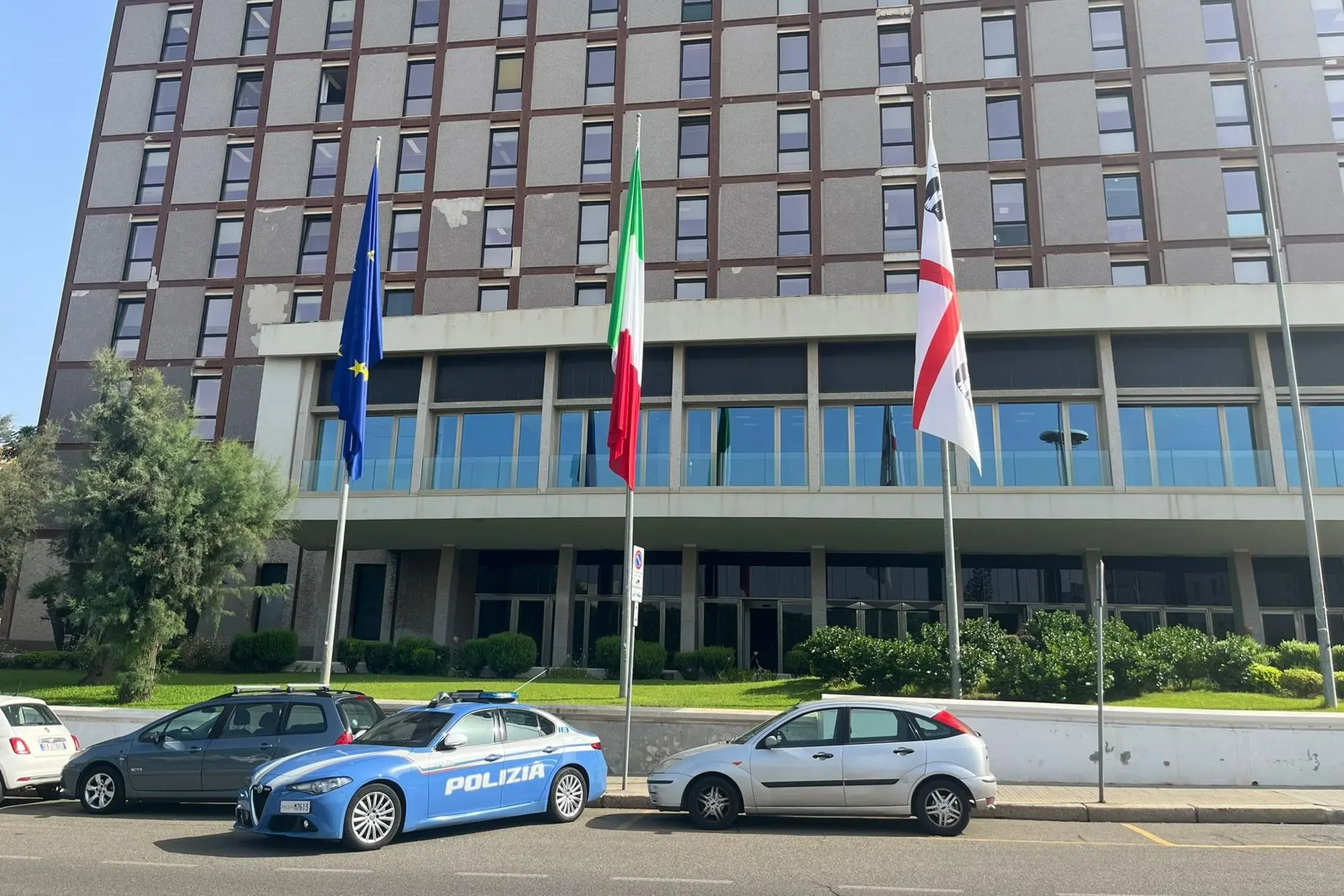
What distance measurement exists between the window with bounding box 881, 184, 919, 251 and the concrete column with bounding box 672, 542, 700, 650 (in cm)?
1272

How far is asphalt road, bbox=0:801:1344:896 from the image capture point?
25.1 feet

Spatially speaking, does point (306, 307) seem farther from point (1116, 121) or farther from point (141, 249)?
point (1116, 121)

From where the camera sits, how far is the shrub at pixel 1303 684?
1673cm

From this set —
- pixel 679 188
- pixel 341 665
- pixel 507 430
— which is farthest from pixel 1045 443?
pixel 341 665

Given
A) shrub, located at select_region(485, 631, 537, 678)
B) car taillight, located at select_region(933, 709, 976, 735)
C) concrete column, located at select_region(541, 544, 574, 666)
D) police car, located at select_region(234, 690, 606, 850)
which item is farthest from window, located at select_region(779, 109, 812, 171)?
police car, located at select_region(234, 690, 606, 850)

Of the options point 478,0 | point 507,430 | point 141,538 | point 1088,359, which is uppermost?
point 478,0

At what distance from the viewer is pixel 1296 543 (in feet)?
78.1

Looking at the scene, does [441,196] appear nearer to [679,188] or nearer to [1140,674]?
[679,188]

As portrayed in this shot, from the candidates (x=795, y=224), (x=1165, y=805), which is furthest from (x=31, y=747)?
(x=795, y=224)

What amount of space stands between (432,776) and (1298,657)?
16.9 meters

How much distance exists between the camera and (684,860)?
8812 mm

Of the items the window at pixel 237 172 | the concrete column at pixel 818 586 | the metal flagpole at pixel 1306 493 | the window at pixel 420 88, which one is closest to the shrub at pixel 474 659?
the concrete column at pixel 818 586

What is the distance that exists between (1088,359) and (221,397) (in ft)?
94.1

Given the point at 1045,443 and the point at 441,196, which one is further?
the point at 441,196
